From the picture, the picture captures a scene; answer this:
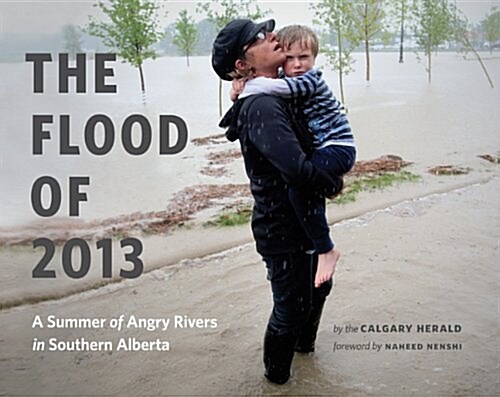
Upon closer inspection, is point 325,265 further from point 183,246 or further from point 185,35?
point 185,35

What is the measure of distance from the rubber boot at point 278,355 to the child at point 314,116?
38 centimetres

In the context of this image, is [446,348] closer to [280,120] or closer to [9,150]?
[280,120]

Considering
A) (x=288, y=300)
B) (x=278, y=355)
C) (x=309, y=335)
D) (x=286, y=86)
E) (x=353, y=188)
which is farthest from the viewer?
(x=353, y=188)

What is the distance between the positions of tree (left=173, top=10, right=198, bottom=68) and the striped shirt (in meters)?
12.0

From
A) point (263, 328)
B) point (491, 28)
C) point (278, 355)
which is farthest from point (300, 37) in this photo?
point (491, 28)

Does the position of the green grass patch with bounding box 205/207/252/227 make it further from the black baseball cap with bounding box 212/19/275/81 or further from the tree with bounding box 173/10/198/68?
the tree with bounding box 173/10/198/68

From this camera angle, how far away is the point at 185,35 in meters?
13.3

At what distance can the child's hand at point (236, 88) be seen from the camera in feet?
5.20

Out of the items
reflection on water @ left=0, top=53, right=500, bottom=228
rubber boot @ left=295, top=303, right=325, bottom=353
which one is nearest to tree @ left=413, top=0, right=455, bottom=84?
reflection on water @ left=0, top=53, right=500, bottom=228

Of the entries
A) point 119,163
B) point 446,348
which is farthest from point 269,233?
point 119,163

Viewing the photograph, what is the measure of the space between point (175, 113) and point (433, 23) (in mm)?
8584

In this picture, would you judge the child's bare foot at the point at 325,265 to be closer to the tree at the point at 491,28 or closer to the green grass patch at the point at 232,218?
the green grass patch at the point at 232,218

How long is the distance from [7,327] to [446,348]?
189 centimetres

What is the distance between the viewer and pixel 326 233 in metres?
1.62
